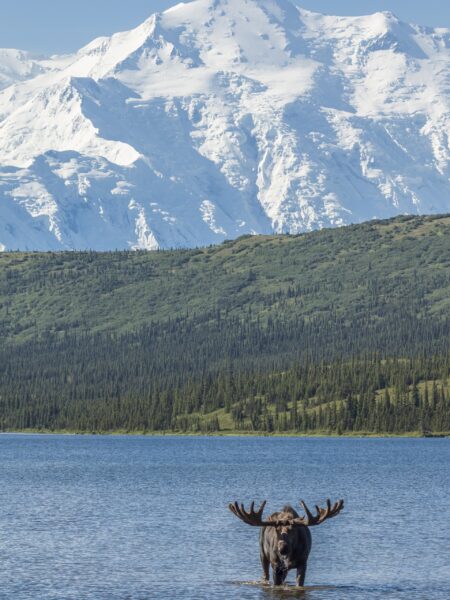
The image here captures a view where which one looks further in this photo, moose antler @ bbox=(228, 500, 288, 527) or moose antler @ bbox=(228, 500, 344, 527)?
moose antler @ bbox=(228, 500, 344, 527)

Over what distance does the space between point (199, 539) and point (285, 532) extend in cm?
3039

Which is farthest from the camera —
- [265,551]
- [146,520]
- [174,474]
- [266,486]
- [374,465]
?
[374,465]

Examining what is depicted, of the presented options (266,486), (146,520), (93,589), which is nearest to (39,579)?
(93,589)

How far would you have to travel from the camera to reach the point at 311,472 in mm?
178625

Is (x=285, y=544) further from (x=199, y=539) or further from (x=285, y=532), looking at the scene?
(x=199, y=539)

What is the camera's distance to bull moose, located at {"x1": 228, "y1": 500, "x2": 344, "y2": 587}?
2763 inches

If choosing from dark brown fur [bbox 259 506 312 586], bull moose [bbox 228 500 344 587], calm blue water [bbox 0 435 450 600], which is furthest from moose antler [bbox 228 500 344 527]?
calm blue water [bbox 0 435 450 600]

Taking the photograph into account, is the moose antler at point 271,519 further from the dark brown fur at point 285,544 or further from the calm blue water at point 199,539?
Result: the calm blue water at point 199,539

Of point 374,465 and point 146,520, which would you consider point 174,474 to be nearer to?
point 374,465

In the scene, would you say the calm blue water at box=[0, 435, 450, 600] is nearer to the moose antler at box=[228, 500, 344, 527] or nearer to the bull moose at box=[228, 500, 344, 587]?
the bull moose at box=[228, 500, 344, 587]

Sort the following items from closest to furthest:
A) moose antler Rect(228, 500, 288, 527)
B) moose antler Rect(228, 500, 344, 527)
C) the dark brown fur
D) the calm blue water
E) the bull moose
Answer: moose antler Rect(228, 500, 288, 527) < moose antler Rect(228, 500, 344, 527) < the bull moose < the dark brown fur < the calm blue water

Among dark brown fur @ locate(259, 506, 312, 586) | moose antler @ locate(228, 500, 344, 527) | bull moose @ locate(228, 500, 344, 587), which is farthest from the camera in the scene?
dark brown fur @ locate(259, 506, 312, 586)

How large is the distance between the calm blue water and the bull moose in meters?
3.24

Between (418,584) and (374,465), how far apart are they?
117m
